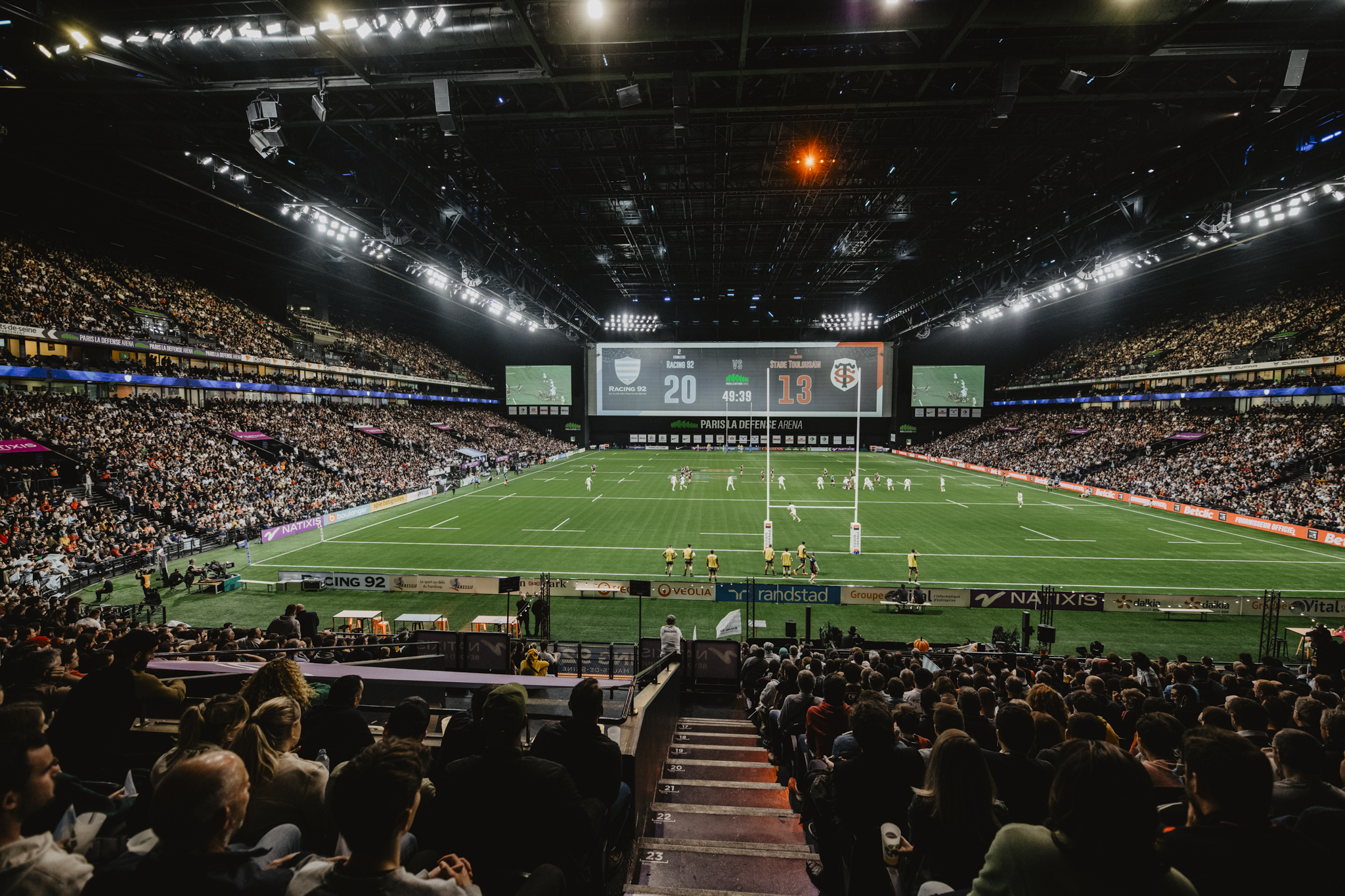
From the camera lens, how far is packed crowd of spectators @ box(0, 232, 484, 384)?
29656 millimetres

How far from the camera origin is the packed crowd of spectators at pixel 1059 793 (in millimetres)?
1895

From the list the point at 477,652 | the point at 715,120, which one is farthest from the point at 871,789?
the point at 715,120

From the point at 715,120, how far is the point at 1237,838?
2192 cm

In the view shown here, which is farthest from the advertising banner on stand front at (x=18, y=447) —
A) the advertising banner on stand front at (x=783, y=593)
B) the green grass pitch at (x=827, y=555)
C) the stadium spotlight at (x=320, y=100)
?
the advertising banner on stand front at (x=783, y=593)

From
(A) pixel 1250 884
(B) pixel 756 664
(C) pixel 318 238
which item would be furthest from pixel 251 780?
(C) pixel 318 238

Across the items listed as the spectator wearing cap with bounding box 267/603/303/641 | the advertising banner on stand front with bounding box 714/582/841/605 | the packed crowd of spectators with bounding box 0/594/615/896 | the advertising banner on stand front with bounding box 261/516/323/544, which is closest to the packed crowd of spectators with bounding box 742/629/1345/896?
the packed crowd of spectators with bounding box 0/594/615/896

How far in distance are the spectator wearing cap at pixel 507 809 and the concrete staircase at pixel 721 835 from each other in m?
2.18

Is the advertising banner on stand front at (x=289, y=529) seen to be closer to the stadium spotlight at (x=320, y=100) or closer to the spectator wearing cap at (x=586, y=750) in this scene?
the stadium spotlight at (x=320, y=100)

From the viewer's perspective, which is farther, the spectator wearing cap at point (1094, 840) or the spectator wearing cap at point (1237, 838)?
the spectator wearing cap at point (1237, 838)

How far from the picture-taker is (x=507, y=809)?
2.66 metres

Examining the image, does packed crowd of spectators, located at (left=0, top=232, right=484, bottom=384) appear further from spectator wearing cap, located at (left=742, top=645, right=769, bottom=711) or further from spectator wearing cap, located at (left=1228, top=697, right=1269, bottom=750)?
spectator wearing cap, located at (left=1228, top=697, right=1269, bottom=750)

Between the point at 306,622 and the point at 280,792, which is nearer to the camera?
the point at 280,792

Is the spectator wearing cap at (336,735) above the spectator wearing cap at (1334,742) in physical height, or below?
above

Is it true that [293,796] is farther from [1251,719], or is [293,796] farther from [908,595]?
[908,595]
